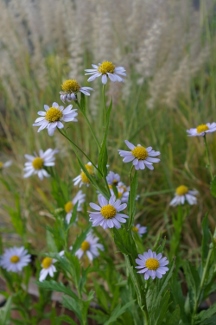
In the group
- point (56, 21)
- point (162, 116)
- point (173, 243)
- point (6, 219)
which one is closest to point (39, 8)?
point (56, 21)

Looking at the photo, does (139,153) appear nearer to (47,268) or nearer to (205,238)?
(205,238)

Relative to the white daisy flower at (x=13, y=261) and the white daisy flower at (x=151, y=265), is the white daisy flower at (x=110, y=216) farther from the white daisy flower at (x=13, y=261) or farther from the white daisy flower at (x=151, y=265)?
the white daisy flower at (x=13, y=261)

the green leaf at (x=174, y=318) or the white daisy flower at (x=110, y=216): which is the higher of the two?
the white daisy flower at (x=110, y=216)

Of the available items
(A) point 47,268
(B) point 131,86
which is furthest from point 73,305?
(B) point 131,86

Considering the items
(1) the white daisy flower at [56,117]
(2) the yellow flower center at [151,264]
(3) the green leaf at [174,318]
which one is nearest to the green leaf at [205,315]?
(3) the green leaf at [174,318]

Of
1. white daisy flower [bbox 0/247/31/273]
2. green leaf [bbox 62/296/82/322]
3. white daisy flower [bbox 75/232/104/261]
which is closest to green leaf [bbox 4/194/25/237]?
white daisy flower [bbox 0/247/31/273]

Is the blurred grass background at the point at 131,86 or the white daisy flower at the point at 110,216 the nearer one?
the white daisy flower at the point at 110,216

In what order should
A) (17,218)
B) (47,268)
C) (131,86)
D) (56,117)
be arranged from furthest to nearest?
(131,86), (17,218), (47,268), (56,117)

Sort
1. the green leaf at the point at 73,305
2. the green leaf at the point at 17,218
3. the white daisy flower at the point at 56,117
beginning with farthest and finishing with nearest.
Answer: the green leaf at the point at 17,218 → the green leaf at the point at 73,305 → the white daisy flower at the point at 56,117
